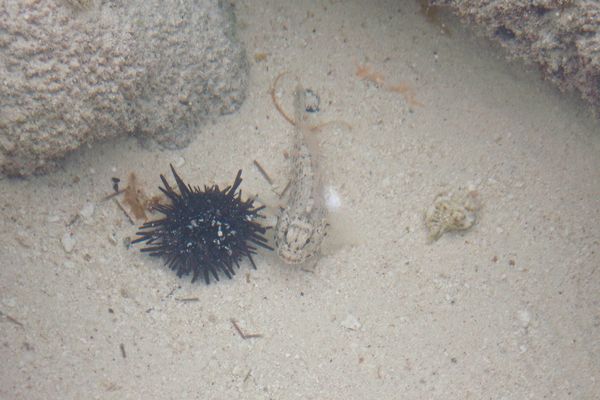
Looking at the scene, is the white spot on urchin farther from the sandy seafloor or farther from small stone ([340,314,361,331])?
small stone ([340,314,361,331])

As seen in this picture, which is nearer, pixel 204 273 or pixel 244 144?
pixel 204 273

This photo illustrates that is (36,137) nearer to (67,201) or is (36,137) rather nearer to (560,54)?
(67,201)

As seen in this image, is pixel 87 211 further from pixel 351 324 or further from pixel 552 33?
pixel 552 33

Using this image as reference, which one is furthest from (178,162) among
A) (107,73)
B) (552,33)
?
(552,33)

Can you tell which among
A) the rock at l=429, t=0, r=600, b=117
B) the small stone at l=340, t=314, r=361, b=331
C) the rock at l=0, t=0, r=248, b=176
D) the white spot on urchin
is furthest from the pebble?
the rock at l=429, t=0, r=600, b=117

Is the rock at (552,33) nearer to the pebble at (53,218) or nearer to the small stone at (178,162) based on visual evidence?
the small stone at (178,162)

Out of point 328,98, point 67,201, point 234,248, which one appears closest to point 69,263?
point 67,201

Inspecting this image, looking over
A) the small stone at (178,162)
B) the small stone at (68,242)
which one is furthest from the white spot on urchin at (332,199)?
the small stone at (68,242)
